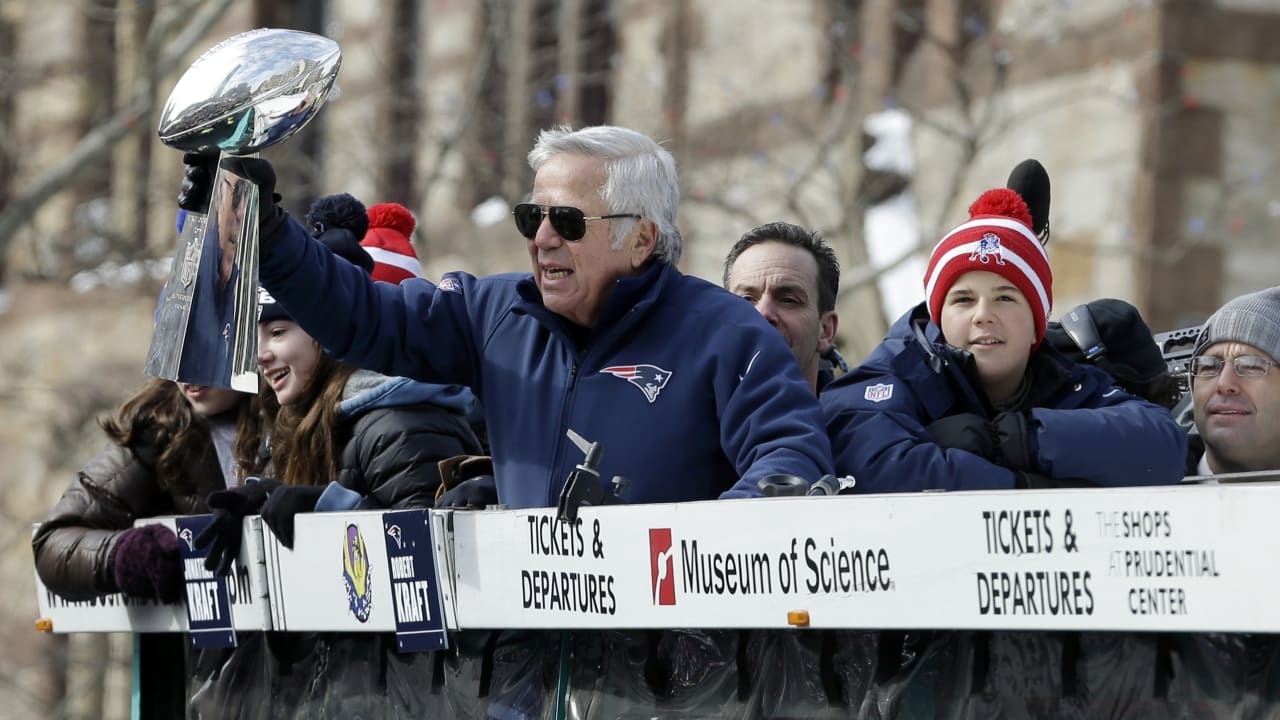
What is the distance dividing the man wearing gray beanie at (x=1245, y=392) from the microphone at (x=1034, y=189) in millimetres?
527

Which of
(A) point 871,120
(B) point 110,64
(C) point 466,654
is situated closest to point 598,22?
(A) point 871,120

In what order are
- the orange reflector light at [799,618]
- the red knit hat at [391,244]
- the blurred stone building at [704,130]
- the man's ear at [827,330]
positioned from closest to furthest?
1. the orange reflector light at [799,618]
2. the man's ear at [827,330]
3. the red knit hat at [391,244]
4. the blurred stone building at [704,130]

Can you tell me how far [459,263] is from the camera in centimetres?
1638

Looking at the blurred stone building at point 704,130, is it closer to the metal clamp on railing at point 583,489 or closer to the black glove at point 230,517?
the black glove at point 230,517

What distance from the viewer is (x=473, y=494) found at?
453 cm

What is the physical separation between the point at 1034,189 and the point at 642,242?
42.4 inches

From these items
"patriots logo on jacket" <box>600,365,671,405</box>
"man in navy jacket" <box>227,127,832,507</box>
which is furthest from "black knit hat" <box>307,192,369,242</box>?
"patriots logo on jacket" <box>600,365,671,405</box>

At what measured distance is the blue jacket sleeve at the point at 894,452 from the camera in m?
4.11

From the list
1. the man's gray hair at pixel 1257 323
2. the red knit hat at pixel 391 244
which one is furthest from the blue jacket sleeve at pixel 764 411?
the red knit hat at pixel 391 244

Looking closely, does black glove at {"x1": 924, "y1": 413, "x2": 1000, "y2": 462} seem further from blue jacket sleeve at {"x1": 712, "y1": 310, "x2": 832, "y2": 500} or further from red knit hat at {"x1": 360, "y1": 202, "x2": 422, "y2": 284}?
red knit hat at {"x1": 360, "y1": 202, "x2": 422, "y2": 284}

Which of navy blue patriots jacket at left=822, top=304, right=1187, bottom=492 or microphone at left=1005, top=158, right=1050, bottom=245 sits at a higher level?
microphone at left=1005, top=158, right=1050, bottom=245

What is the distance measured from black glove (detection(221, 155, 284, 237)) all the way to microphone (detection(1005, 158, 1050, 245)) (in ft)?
5.84

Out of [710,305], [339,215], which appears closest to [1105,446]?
[710,305]

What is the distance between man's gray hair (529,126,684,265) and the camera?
446 centimetres
